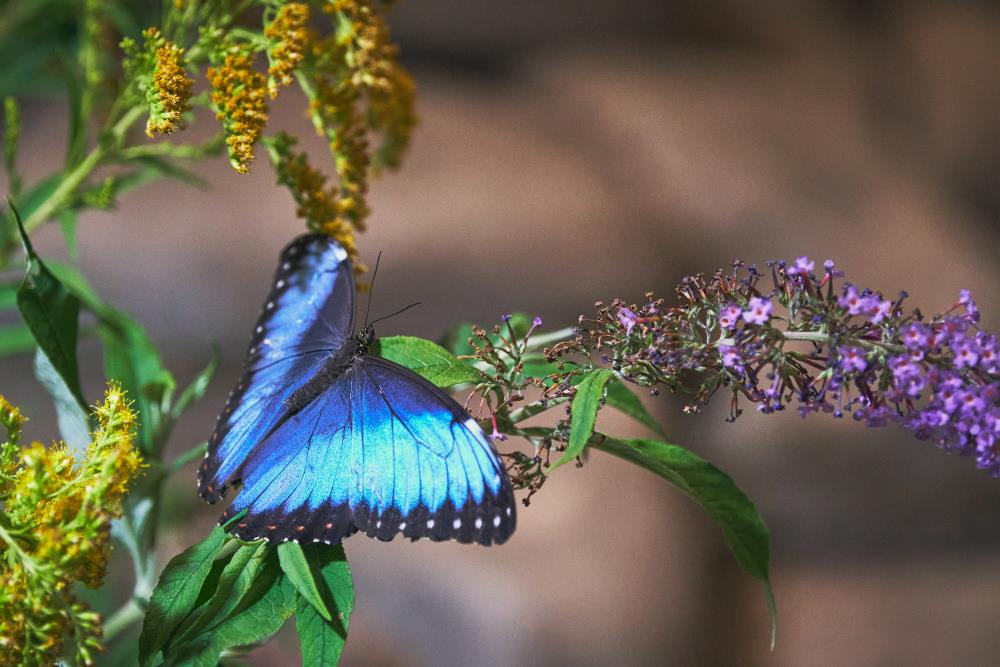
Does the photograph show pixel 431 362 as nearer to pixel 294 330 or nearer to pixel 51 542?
pixel 294 330

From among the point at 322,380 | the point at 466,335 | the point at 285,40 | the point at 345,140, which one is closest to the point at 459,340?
the point at 466,335

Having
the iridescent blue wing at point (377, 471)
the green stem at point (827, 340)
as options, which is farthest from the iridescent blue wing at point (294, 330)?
the green stem at point (827, 340)

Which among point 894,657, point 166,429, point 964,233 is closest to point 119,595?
point 166,429

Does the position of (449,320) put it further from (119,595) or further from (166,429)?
(166,429)

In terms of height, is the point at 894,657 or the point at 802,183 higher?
the point at 802,183

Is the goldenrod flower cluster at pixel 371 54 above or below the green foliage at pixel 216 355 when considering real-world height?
above

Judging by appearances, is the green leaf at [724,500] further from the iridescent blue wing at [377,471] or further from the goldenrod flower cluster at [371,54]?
the goldenrod flower cluster at [371,54]
